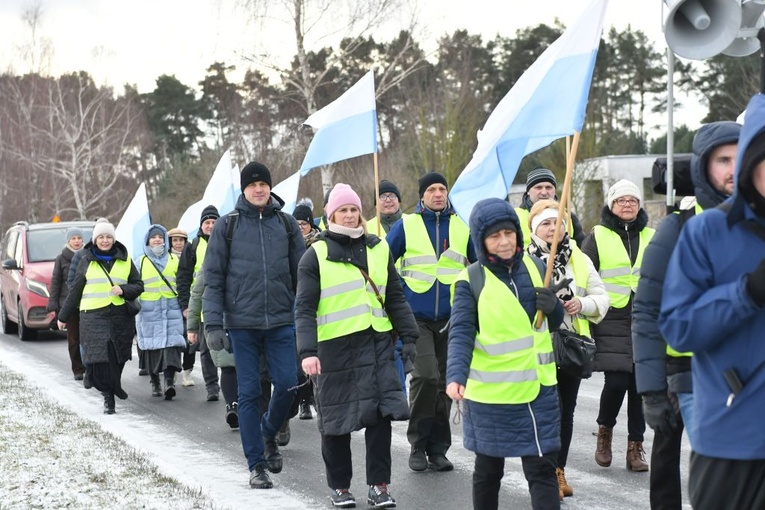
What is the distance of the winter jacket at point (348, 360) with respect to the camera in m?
6.75

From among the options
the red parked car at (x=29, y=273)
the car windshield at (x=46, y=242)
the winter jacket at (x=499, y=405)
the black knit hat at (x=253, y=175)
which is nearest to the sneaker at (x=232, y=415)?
the black knit hat at (x=253, y=175)

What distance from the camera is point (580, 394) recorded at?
451 inches

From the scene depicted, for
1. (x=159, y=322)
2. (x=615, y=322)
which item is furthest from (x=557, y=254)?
(x=159, y=322)

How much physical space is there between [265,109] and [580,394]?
1464 inches

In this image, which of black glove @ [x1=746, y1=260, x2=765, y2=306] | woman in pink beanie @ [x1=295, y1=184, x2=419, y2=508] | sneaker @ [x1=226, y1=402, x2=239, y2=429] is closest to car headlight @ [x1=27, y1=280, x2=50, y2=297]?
sneaker @ [x1=226, y1=402, x2=239, y2=429]

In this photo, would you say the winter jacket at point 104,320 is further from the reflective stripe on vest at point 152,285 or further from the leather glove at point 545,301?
the leather glove at point 545,301

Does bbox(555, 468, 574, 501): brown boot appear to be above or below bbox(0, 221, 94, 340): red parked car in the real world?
below

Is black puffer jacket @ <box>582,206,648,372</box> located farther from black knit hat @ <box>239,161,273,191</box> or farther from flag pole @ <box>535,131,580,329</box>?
black knit hat @ <box>239,161,273,191</box>

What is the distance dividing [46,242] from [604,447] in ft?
50.2

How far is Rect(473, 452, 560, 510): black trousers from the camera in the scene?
5.38 meters

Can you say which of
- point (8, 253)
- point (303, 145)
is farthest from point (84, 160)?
point (8, 253)

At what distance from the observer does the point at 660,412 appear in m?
4.58

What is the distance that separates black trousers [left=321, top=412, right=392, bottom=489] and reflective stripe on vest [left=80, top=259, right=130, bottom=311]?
5.29 metres

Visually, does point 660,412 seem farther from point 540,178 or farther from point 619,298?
point 540,178
